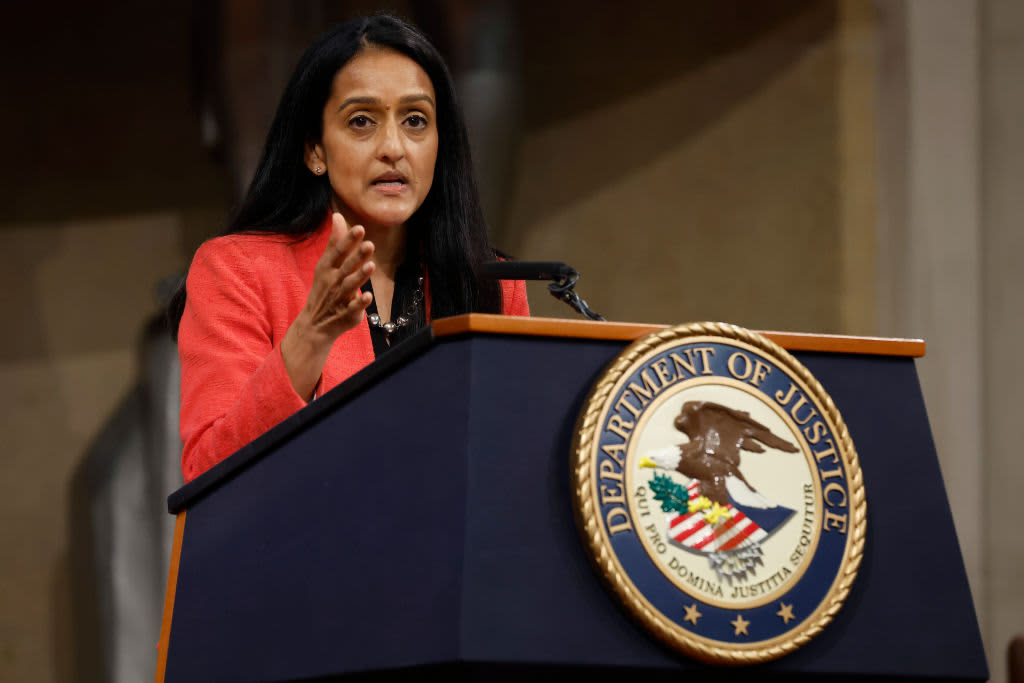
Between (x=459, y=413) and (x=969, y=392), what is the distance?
3.35 m

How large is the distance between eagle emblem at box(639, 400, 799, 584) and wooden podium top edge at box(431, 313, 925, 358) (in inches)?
3.6

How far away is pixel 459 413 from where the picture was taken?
1.11 m

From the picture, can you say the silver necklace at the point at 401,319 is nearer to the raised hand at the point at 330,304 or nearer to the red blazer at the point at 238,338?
the red blazer at the point at 238,338

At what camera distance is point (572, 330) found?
116 centimetres

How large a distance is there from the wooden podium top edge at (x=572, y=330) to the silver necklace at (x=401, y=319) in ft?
1.96

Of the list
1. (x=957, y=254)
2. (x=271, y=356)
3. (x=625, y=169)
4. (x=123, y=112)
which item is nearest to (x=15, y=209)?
(x=123, y=112)

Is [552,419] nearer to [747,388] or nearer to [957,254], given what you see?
[747,388]

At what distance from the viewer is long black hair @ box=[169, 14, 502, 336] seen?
178cm

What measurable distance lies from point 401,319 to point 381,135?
25 centimetres

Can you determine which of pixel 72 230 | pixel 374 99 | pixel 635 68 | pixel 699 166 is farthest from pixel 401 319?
pixel 72 230

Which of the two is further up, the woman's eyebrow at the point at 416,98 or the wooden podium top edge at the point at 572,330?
the woman's eyebrow at the point at 416,98

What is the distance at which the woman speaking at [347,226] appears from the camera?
1.56 meters

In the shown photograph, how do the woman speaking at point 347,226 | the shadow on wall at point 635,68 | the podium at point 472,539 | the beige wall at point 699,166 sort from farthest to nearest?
1. the shadow on wall at point 635,68
2. the beige wall at point 699,166
3. the woman speaking at point 347,226
4. the podium at point 472,539

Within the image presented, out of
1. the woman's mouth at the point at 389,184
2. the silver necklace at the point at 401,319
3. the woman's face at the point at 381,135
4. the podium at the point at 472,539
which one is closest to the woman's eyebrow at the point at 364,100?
the woman's face at the point at 381,135
